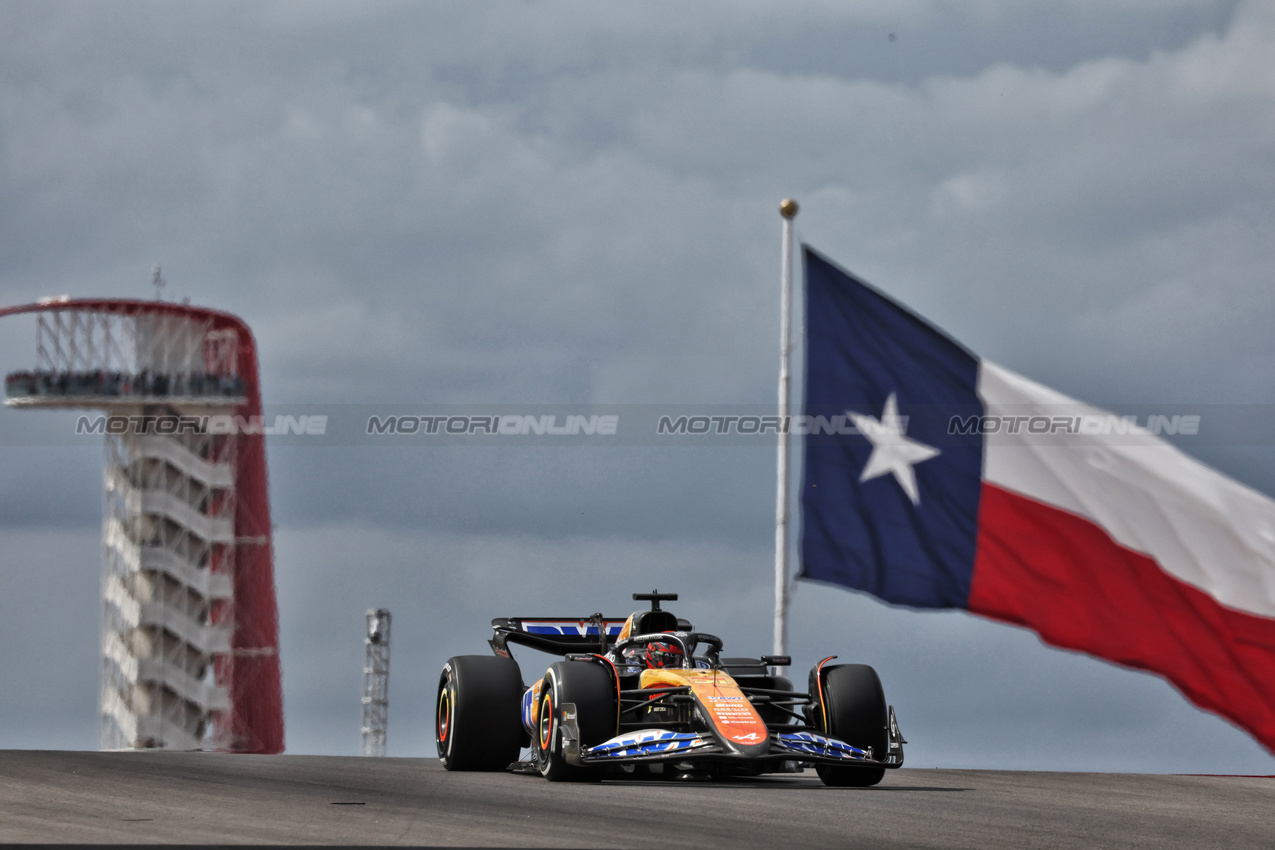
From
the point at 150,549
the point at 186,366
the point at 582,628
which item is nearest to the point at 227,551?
the point at 150,549

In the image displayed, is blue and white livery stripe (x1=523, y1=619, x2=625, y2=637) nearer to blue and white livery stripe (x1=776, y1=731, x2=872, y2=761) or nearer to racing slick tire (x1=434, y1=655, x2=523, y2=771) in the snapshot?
racing slick tire (x1=434, y1=655, x2=523, y2=771)

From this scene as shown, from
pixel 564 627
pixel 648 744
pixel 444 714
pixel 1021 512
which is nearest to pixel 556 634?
pixel 564 627

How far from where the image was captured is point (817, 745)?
526 inches

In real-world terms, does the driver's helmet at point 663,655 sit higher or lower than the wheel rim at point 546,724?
higher

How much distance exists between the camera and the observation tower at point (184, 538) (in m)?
59.2

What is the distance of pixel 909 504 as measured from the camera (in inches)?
701

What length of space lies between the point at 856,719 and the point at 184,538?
48973mm

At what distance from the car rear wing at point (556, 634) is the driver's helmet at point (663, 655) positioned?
1558mm

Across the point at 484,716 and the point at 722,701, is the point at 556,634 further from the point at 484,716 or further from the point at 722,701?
the point at 722,701

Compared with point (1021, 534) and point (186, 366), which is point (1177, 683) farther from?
point (186, 366)

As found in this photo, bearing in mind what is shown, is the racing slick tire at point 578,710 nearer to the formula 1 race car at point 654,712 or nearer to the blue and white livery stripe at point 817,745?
the formula 1 race car at point 654,712

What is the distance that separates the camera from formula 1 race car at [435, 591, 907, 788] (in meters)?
13.2

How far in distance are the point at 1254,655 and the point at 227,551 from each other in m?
48.9

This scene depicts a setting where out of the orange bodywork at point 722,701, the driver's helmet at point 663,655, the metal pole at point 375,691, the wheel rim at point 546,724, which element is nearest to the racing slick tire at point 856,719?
the orange bodywork at point 722,701
